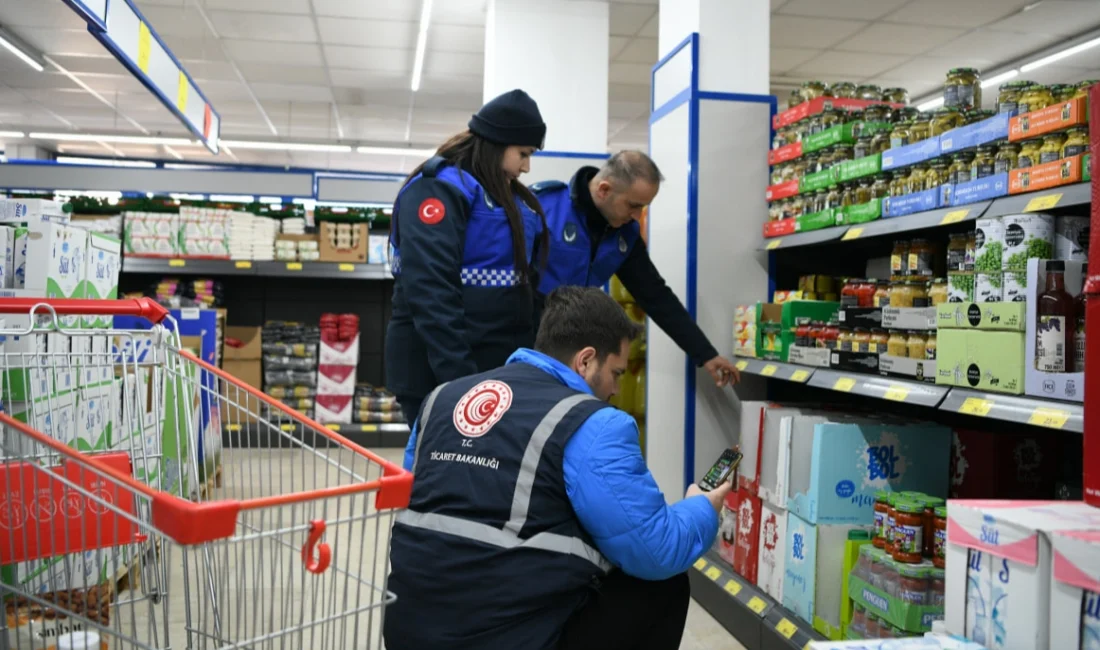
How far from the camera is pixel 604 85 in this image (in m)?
6.57

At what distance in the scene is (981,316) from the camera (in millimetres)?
2244

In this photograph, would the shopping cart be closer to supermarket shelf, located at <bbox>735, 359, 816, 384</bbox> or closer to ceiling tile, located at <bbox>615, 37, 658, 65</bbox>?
supermarket shelf, located at <bbox>735, 359, 816, 384</bbox>

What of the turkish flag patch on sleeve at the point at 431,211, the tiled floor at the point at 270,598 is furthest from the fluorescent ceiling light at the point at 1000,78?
the turkish flag patch on sleeve at the point at 431,211

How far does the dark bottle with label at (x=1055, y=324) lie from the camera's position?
2004 millimetres

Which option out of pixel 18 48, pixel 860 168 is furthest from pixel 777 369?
pixel 18 48

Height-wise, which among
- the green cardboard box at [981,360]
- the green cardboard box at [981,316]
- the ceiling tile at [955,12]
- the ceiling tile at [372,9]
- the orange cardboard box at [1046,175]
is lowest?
the green cardboard box at [981,360]

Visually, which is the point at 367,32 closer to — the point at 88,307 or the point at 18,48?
the point at 18,48

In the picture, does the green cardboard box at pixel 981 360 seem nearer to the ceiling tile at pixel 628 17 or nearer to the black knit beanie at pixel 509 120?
the black knit beanie at pixel 509 120

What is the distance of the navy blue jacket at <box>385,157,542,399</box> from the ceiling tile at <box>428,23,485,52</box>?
553 centimetres

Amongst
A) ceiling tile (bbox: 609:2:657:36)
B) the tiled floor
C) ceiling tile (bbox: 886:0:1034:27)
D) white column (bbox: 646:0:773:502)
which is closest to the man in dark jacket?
the tiled floor

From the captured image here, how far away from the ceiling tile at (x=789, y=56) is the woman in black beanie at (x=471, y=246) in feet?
21.2

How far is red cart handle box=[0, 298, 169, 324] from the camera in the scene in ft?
6.17

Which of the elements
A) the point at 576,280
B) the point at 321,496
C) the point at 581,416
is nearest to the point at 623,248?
the point at 576,280

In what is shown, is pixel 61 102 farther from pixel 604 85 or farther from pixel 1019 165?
pixel 1019 165
